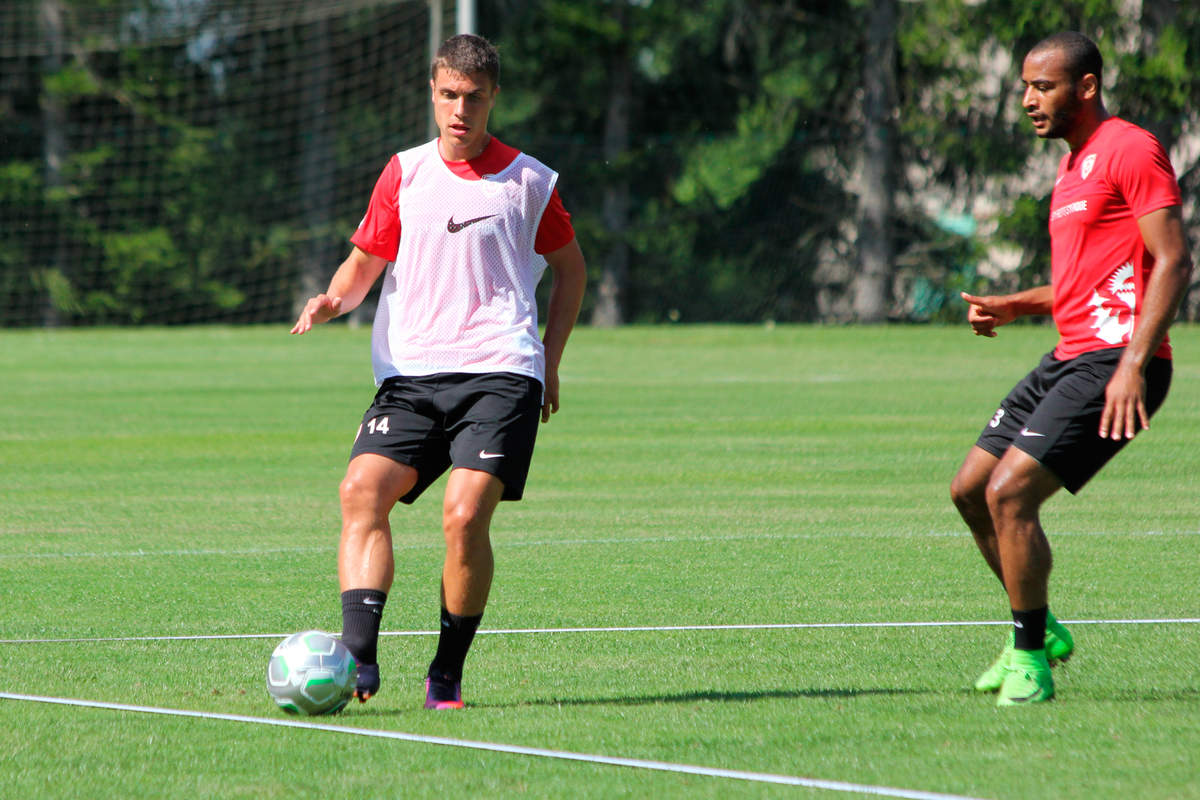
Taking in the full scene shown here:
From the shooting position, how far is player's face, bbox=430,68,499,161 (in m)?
5.43

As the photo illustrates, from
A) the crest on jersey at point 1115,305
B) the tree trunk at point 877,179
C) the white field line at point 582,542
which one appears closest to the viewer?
the crest on jersey at point 1115,305

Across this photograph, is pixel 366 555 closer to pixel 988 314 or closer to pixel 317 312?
pixel 317 312

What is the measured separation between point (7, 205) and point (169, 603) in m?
33.3

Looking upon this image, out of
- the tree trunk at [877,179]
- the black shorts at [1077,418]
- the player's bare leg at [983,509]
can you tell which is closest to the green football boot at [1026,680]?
the player's bare leg at [983,509]

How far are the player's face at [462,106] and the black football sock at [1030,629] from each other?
2285mm

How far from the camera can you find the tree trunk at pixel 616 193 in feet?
129

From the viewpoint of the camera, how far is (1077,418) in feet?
17.8

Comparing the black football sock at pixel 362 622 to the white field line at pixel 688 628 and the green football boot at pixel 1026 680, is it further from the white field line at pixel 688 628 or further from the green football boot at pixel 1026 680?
the green football boot at pixel 1026 680

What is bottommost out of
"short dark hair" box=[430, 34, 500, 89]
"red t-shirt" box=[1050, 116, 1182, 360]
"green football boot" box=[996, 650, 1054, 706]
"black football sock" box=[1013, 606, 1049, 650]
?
"green football boot" box=[996, 650, 1054, 706]

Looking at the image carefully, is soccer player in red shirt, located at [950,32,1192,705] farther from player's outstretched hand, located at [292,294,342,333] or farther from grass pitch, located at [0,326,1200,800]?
player's outstretched hand, located at [292,294,342,333]

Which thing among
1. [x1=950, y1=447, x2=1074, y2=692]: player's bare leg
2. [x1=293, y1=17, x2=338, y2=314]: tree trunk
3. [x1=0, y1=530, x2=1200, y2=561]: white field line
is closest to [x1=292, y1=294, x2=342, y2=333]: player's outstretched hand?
[x1=950, y1=447, x2=1074, y2=692]: player's bare leg

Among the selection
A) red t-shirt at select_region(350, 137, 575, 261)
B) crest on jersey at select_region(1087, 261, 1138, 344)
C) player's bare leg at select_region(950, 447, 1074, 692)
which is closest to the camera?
crest on jersey at select_region(1087, 261, 1138, 344)

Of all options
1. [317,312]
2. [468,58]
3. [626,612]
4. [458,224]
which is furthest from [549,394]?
[626,612]

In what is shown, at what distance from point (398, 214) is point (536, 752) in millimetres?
1867
